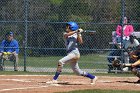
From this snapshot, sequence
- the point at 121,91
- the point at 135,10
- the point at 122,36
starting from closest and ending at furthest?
the point at 121,91, the point at 122,36, the point at 135,10

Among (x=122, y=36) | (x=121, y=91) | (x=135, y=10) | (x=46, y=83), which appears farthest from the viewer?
(x=135, y=10)

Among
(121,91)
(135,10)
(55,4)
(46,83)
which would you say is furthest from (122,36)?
(121,91)

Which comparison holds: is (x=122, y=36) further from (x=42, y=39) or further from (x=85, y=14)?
(x=42, y=39)

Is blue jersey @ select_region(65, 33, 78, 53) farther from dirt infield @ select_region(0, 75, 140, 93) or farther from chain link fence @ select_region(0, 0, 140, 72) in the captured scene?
chain link fence @ select_region(0, 0, 140, 72)

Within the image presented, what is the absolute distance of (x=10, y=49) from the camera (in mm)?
17688

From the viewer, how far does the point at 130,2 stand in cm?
1872

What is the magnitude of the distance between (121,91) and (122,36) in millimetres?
6490

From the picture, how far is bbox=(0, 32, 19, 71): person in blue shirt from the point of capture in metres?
17.5

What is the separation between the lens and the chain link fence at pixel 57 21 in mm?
18781

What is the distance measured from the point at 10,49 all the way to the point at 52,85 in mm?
5655

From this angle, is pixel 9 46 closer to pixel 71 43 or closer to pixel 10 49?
pixel 10 49

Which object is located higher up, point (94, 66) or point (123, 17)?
point (123, 17)

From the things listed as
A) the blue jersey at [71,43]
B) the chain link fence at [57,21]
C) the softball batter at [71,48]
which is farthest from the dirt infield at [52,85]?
the chain link fence at [57,21]

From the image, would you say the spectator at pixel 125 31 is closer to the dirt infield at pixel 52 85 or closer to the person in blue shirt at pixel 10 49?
the dirt infield at pixel 52 85
